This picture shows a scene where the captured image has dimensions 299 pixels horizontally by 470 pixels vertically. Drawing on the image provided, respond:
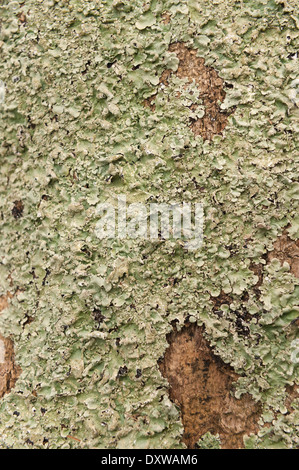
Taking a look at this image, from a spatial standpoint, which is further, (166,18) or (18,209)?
(18,209)

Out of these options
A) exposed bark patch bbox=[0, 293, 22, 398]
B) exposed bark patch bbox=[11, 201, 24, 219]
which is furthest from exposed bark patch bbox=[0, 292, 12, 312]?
exposed bark patch bbox=[11, 201, 24, 219]

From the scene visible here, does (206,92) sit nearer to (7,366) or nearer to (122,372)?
(122,372)

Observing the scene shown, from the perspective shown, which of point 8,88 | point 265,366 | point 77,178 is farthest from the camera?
point 8,88

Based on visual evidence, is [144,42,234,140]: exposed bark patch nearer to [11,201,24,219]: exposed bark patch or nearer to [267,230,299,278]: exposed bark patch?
[267,230,299,278]: exposed bark patch

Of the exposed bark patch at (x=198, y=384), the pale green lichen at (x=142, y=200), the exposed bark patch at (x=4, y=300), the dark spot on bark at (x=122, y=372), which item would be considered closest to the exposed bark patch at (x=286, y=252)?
the pale green lichen at (x=142, y=200)

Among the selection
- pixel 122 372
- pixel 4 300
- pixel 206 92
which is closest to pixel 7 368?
pixel 4 300

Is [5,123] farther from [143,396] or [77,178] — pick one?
[143,396]

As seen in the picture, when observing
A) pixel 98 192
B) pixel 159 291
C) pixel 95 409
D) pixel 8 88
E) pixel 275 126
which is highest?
pixel 8 88

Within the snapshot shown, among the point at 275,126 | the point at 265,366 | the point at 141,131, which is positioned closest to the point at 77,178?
the point at 141,131
